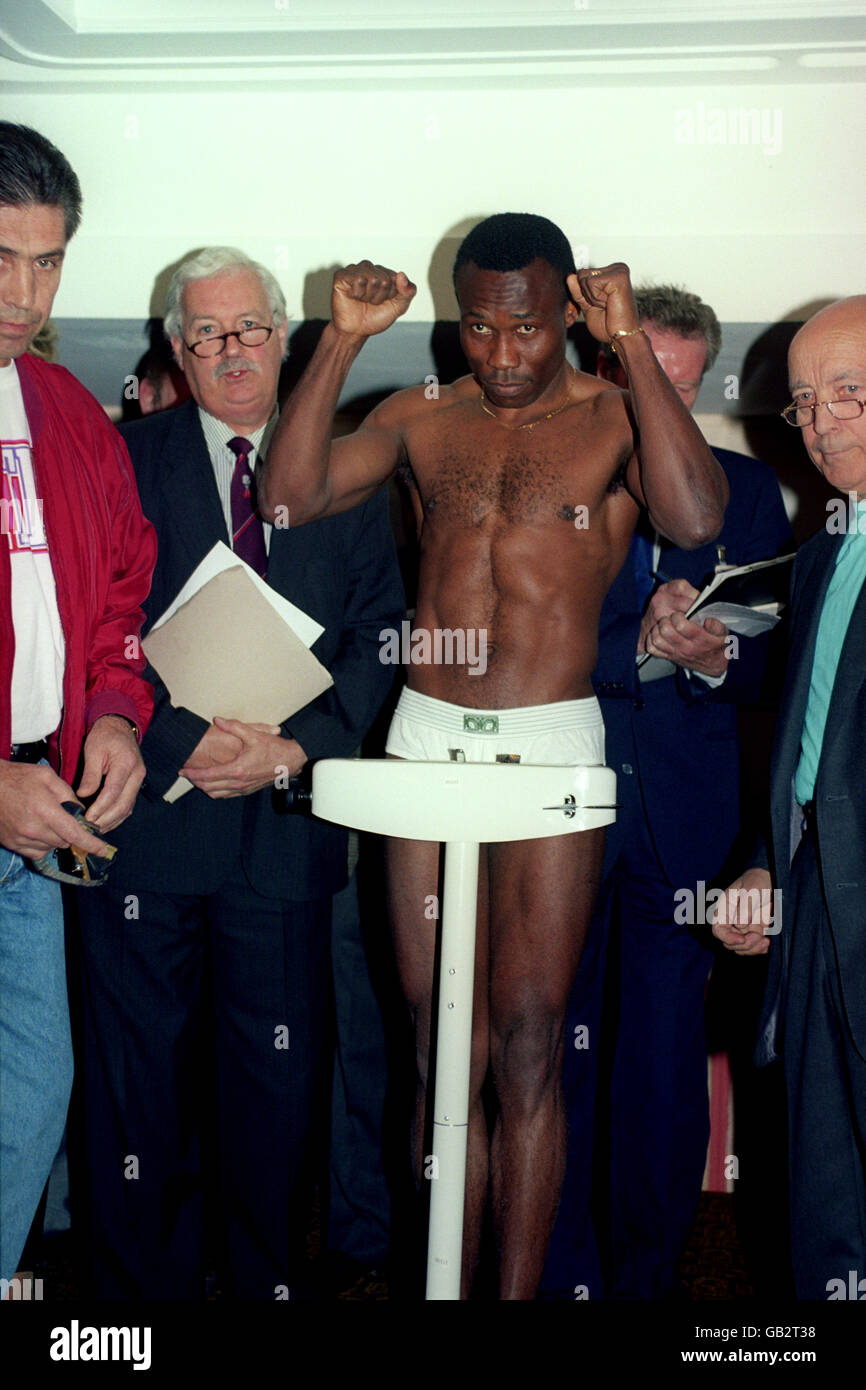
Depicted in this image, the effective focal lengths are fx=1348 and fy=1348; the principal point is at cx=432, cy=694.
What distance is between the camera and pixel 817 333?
6.91ft

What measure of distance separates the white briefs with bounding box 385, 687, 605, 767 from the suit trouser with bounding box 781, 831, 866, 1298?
1.41 feet

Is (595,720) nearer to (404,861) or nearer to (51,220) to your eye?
(404,861)

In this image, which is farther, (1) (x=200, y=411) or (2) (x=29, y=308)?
(1) (x=200, y=411)

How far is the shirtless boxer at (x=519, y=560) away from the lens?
2.21 m

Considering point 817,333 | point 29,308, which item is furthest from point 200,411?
point 817,333

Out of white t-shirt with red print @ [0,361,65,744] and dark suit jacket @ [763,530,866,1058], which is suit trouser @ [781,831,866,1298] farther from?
white t-shirt with red print @ [0,361,65,744]

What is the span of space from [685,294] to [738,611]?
0.90m

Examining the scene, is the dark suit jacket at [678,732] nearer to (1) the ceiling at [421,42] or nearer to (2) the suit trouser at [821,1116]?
(2) the suit trouser at [821,1116]

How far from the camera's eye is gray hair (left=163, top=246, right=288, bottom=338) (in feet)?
8.75

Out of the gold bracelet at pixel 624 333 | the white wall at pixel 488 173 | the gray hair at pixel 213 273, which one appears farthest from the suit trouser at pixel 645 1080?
the white wall at pixel 488 173

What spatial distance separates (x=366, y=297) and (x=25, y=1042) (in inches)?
51.2

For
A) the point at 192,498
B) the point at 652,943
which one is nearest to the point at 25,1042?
the point at 192,498

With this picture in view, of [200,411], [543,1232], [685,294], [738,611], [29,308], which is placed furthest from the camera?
[685,294]

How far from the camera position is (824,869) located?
78.2 inches
